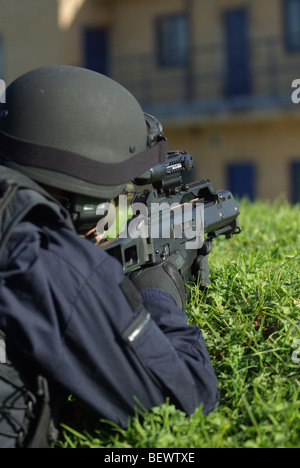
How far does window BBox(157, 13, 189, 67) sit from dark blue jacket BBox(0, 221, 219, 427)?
55.3 feet

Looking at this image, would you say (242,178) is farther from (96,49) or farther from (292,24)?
(96,49)

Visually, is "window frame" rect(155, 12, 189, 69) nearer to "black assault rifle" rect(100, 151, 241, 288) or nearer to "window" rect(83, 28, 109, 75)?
"window" rect(83, 28, 109, 75)

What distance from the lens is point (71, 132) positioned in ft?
7.43

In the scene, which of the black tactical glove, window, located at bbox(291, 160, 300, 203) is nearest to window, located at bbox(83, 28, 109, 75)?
window, located at bbox(291, 160, 300, 203)

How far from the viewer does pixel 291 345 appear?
251cm

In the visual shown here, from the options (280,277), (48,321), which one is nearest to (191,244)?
(280,277)

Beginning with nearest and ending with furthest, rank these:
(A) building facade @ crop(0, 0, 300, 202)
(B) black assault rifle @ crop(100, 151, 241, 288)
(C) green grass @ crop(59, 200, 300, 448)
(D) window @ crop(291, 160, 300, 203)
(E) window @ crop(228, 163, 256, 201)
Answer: (C) green grass @ crop(59, 200, 300, 448), (B) black assault rifle @ crop(100, 151, 241, 288), (A) building facade @ crop(0, 0, 300, 202), (D) window @ crop(291, 160, 300, 203), (E) window @ crop(228, 163, 256, 201)

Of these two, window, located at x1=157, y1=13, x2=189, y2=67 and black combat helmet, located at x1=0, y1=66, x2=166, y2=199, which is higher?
black combat helmet, located at x1=0, y1=66, x2=166, y2=199

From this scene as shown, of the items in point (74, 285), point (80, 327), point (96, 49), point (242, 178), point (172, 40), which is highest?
point (74, 285)

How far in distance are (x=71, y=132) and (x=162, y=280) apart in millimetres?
658

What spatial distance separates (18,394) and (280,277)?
1.44m

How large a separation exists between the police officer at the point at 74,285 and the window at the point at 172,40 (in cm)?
1636

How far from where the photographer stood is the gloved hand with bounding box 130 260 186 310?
246 cm

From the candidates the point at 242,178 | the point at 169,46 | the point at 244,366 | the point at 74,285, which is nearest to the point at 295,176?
the point at 242,178
